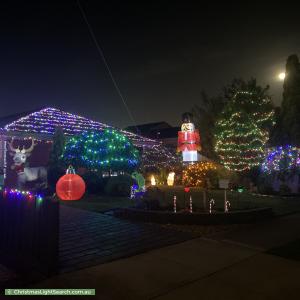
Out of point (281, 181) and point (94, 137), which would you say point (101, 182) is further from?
point (281, 181)

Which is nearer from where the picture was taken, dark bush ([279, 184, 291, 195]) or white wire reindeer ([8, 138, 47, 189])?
dark bush ([279, 184, 291, 195])

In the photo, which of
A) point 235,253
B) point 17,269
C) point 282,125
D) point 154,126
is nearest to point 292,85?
point 282,125

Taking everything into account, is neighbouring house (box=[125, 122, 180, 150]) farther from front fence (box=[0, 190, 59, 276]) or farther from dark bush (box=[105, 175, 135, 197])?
front fence (box=[0, 190, 59, 276])

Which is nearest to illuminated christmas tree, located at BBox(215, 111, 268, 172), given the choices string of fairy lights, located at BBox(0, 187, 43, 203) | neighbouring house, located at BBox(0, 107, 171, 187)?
neighbouring house, located at BBox(0, 107, 171, 187)

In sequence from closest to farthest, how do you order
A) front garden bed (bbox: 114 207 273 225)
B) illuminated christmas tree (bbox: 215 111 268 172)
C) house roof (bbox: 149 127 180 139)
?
front garden bed (bbox: 114 207 273 225) < illuminated christmas tree (bbox: 215 111 268 172) < house roof (bbox: 149 127 180 139)

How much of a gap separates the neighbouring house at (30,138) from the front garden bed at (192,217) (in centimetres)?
1086

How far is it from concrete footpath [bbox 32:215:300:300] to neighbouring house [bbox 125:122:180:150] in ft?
114

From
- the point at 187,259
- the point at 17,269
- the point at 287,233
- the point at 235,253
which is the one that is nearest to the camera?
the point at 17,269

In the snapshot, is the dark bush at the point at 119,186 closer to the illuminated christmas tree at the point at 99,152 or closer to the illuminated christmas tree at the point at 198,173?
the illuminated christmas tree at the point at 99,152

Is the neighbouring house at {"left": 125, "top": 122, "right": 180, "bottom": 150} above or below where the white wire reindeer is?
above

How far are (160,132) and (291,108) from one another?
96.3 ft

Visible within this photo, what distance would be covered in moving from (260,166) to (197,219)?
44.6 feet

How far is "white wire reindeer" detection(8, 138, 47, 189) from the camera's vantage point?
18.3 meters

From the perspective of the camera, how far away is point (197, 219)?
9289 mm
